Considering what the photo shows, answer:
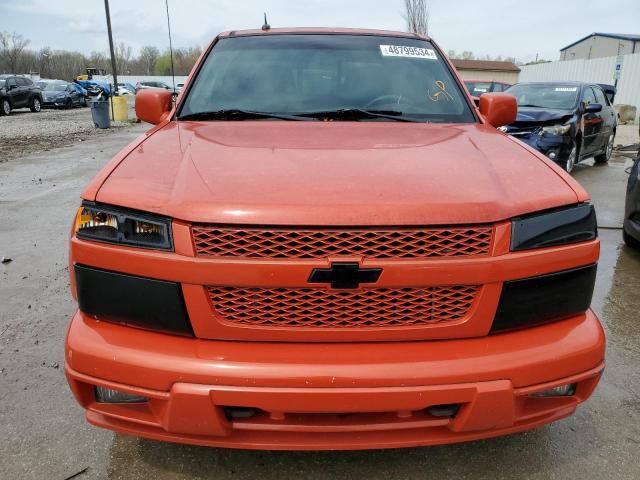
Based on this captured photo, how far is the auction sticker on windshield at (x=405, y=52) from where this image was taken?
2.98 metres

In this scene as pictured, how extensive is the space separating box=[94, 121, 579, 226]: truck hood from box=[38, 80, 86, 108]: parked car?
27672 mm

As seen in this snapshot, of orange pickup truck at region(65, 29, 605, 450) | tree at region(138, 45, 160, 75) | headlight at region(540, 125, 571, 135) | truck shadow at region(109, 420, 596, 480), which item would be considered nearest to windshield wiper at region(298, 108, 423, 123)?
orange pickup truck at region(65, 29, 605, 450)

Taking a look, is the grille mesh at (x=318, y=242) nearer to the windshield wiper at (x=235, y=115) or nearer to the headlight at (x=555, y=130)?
the windshield wiper at (x=235, y=115)

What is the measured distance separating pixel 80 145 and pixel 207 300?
1227cm

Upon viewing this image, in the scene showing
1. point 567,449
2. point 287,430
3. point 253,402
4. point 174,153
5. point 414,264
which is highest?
point 174,153

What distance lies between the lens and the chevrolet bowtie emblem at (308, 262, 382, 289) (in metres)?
1.55

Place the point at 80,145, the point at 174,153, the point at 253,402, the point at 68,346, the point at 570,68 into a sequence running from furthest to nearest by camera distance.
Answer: the point at 570,68, the point at 80,145, the point at 174,153, the point at 68,346, the point at 253,402

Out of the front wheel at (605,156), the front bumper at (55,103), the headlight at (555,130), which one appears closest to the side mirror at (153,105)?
the headlight at (555,130)

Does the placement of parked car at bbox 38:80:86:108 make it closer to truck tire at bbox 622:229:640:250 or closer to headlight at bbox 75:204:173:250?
truck tire at bbox 622:229:640:250

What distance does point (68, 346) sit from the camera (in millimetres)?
1665

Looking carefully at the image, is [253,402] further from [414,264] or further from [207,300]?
[414,264]

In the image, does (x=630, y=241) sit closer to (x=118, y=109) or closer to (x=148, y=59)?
(x=118, y=109)

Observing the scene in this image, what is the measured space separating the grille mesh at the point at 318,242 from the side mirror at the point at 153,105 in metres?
1.49

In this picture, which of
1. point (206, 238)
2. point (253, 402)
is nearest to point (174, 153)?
point (206, 238)
